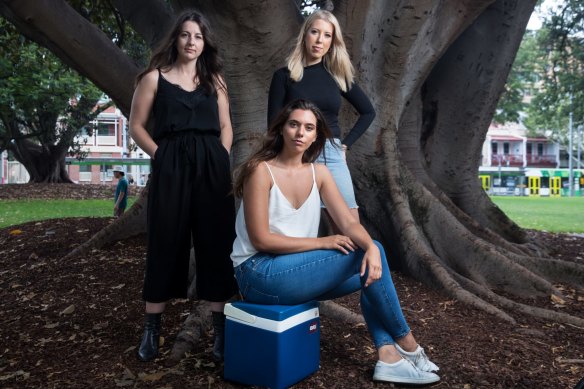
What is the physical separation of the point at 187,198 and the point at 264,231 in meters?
0.65

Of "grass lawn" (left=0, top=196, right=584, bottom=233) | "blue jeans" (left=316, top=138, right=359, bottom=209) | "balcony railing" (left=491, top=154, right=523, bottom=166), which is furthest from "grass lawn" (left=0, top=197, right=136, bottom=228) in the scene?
"balcony railing" (left=491, top=154, right=523, bottom=166)

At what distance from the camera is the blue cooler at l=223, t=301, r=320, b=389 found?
276 cm

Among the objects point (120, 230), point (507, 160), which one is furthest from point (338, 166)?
point (507, 160)

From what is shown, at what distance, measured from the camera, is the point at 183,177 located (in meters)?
3.24

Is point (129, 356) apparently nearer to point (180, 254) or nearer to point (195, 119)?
point (180, 254)

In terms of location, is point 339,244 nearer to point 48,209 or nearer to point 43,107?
point 48,209

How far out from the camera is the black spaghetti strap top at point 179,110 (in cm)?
324

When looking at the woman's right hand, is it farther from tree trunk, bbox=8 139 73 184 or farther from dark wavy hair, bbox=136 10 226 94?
tree trunk, bbox=8 139 73 184

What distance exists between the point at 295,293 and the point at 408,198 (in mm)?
2928

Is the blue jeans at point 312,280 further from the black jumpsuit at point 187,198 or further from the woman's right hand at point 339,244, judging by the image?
the black jumpsuit at point 187,198

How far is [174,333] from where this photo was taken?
12.3 feet

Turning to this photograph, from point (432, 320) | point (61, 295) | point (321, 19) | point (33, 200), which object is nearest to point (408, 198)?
point (432, 320)

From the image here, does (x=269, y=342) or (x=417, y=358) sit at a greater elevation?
(x=269, y=342)

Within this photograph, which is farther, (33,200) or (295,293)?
(33,200)
